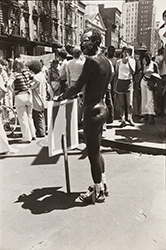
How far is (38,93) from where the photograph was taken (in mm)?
6402

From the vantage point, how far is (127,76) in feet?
21.9

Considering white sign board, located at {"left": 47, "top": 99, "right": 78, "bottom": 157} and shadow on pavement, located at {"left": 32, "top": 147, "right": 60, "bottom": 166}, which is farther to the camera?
shadow on pavement, located at {"left": 32, "top": 147, "right": 60, "bottom": 166}

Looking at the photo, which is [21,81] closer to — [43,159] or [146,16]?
[43,159]

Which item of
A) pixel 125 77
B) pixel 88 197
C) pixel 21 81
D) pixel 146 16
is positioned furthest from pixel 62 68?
pixel 146 16

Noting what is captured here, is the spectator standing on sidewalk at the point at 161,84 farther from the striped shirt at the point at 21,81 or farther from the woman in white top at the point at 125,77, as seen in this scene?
the striped shirt at the point at 21,81

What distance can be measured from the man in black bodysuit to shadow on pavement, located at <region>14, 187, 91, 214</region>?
484 mm

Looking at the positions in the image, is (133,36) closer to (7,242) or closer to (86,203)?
(86,203)

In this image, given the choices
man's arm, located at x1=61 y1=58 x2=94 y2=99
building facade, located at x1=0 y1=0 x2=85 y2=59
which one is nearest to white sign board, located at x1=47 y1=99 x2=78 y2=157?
man's arm, located at x1=61 y1=58 x2=94 y2=99

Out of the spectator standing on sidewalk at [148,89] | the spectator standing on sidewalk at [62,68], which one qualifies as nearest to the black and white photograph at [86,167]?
the spectator standing on sidewalk at [62,68]

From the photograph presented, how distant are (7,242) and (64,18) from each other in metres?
2.85

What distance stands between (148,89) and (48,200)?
4602 mm

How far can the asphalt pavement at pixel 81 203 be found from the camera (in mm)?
2648

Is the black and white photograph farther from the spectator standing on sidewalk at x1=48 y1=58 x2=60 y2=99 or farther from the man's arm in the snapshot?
the spectator standing on sidewalk at x1=48 y1=58 x2=60 y2=99

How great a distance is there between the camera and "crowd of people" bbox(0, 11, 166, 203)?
2990 mm
